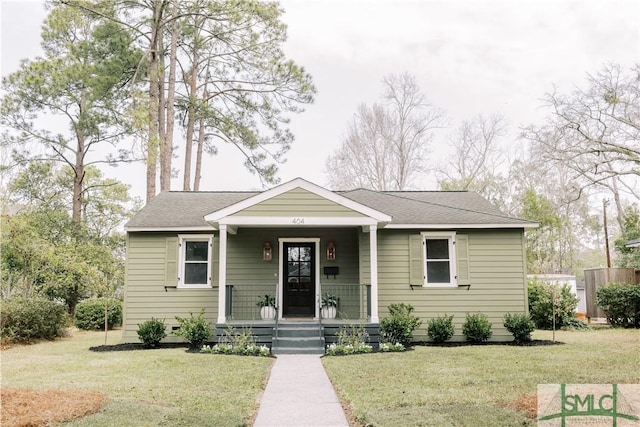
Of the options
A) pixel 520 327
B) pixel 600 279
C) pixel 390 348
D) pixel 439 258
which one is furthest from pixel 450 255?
pixel 600 279

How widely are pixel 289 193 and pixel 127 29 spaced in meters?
11.7

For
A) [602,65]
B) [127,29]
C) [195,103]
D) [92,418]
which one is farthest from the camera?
[195,103]

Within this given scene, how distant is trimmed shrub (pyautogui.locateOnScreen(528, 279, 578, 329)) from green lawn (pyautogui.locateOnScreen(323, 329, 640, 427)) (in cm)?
305

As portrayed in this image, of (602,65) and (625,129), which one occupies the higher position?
(602,65)

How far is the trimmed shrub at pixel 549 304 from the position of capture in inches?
579

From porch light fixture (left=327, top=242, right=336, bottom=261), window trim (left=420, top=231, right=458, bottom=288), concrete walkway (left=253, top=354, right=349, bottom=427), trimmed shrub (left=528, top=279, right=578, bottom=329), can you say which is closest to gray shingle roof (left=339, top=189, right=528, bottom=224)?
window trim (left=420, top=231, right=458, bottom=288)

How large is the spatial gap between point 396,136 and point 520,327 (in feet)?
57.5

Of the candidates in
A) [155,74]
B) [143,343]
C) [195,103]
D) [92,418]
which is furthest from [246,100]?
[92,418]

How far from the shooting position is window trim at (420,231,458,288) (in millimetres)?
12664

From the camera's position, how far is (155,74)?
18641mm

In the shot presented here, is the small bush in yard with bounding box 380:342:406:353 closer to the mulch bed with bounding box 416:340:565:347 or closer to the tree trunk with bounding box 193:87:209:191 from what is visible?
the mulch bed with bounding box 416:340:565:347

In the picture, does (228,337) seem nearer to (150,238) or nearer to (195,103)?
(150,238)

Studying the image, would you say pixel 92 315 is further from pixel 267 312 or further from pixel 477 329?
pixel 477 329

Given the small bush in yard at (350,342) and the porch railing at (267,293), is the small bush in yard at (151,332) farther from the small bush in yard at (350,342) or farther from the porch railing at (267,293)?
the small bush in yard at (350,342)
